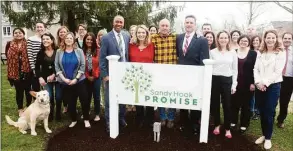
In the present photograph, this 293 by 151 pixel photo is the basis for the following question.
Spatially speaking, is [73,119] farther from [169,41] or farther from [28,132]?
[169,41]

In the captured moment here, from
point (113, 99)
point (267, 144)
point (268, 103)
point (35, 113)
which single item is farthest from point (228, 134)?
point (35, 113)

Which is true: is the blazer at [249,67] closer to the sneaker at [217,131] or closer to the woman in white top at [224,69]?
the woman in white top at [224,69]

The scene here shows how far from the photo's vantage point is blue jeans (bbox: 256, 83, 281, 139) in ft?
16.2

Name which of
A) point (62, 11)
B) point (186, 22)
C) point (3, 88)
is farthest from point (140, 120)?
point (62, 11)

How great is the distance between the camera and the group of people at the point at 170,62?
16.6 ft

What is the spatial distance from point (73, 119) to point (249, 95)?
345 centimetres

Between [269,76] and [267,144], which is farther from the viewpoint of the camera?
[267,144]

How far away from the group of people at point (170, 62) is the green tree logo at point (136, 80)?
0.37m

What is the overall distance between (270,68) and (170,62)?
166cm

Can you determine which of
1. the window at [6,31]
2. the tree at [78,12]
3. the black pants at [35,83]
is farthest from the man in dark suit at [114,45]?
the window at [6,31]

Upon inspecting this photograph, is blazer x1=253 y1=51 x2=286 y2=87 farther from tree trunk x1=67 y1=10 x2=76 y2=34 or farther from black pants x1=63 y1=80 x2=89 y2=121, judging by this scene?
tree trunk x1=67 y1=10 x2=76 y2=34

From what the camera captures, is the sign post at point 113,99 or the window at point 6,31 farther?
the window at point 6,31

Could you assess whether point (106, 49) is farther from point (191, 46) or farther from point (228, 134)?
point (228, 134)

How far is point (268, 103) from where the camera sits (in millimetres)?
4961
